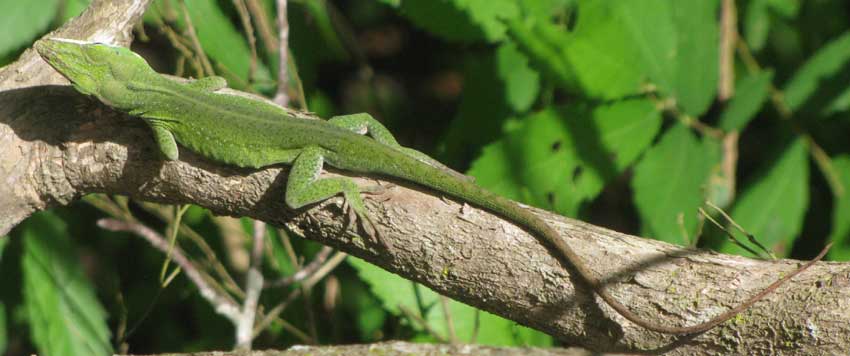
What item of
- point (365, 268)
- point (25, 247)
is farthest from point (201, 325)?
point (365, 268)

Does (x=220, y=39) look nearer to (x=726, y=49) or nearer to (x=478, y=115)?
(x=478, y=115)

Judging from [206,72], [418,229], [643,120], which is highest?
[643,120]

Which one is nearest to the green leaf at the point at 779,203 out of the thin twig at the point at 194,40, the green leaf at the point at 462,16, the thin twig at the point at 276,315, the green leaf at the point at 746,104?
the green leaf at the point at 746,104

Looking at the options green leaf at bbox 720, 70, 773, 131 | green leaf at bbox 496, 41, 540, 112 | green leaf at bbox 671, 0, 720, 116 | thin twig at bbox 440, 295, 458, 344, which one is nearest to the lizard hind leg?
thin twig at bbox 440, 295, 458, 344

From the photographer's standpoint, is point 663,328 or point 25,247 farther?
point 25,247

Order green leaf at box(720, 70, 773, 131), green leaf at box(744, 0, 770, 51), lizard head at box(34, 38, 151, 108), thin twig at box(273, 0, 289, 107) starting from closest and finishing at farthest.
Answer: lizard head at box(34, 38, 151, 108), thin twig at box(273, 0, 289, 107), green leaf at box(720, 70, 773, 131), green leaf at box(744, 0, 770, 51)

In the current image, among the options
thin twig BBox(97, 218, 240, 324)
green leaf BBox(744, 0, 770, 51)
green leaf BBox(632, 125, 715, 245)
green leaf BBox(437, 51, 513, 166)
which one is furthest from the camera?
green leaf BBox(744, 0, 770, 51)

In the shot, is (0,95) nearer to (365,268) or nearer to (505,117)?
(365,268)

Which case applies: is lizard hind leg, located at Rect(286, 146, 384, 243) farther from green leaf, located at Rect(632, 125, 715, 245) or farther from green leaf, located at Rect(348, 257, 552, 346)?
green leaf, located at Rect(632, 125, 715, 245)
